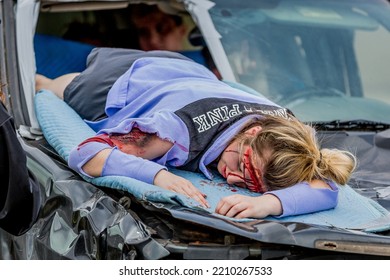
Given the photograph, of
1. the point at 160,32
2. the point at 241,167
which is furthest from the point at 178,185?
the point at 160,32

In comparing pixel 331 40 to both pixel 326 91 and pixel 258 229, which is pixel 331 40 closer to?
pixel 326 91

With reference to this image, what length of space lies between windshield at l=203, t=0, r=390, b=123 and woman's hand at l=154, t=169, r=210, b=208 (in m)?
1.53

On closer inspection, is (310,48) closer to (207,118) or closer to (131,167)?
(207,118)

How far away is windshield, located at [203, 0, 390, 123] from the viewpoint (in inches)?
199

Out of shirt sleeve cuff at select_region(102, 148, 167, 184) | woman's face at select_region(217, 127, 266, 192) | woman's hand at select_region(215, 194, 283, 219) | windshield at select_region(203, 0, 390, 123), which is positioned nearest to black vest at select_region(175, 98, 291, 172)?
woman's face at select_region(217, 127, 266, 192)

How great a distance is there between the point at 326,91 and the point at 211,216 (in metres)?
2.20

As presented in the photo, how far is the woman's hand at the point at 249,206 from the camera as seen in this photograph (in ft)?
10.7

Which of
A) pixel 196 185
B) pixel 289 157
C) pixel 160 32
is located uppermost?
pixel 160 32

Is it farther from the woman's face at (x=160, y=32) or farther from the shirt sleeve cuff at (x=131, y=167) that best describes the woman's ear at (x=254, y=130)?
the woman's face at (x=160, y=32)

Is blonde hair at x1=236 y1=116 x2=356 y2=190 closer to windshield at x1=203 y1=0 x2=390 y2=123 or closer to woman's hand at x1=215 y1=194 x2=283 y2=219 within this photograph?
woman's hand at x1=215 y1=194 x2=283 y2=219

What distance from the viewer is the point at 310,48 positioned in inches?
207

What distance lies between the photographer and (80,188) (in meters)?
3.43

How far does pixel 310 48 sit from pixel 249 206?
2.14 meters

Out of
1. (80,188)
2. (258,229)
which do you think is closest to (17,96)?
(80,188)
